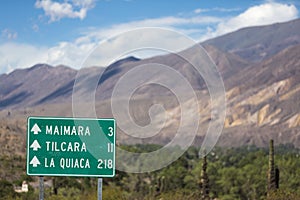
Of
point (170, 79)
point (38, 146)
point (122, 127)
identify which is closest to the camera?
point (38, 146)

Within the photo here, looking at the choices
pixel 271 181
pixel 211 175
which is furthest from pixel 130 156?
pixel 211 175

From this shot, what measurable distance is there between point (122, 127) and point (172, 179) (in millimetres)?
83677

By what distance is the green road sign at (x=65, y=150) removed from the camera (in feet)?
49.9

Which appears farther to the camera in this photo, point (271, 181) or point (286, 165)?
point (286, 165)

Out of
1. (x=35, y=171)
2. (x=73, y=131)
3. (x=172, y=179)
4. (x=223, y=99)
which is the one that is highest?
(x=172, y=179)

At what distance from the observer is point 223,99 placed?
17.1 meters

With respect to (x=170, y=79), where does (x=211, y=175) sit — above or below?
above

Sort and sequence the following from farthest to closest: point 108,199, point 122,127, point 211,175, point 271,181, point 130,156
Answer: point 211,175, point 271,181, point 108,199, point 130,156, point 122,127

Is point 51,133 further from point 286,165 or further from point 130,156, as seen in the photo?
point 286,165

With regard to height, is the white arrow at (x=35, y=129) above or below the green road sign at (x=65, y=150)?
above

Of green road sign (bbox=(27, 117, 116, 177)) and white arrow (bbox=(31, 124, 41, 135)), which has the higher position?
white arrow (bbox=(31, 124, 41, 135))

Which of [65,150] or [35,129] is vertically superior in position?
[35,129]

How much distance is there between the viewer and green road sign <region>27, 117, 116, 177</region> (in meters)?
15.2

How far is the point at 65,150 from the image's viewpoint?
15.3 m
